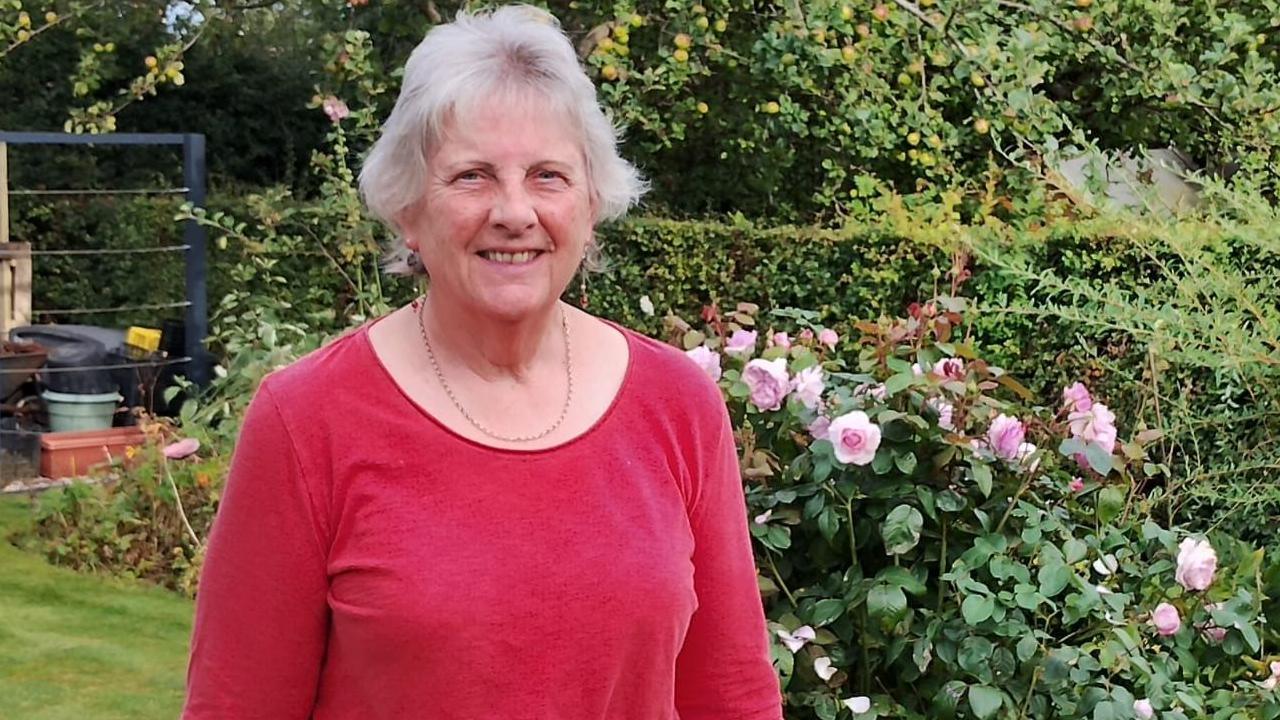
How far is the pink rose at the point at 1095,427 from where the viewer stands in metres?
2.79

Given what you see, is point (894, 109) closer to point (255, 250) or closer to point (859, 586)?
point (255, 250)

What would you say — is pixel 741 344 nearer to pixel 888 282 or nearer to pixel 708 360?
pixel 708 360

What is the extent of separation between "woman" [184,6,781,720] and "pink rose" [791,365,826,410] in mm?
1246

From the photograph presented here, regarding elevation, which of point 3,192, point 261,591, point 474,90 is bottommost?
point 3,192

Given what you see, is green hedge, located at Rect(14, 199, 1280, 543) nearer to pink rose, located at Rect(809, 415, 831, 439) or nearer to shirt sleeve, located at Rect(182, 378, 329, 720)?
pink rose, located at Rect(809, 415, 831, 439)

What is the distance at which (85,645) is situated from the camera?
15.8 feet

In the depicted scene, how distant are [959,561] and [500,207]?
4.93ft

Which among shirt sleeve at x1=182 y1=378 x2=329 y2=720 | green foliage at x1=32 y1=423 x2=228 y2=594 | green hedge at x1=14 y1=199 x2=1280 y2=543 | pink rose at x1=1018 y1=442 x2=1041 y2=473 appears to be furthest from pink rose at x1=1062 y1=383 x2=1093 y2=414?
green foliage at x1=32 y1=423 x2=228 y2=594

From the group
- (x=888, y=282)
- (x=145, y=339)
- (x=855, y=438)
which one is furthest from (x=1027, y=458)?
(x=145, y=339)

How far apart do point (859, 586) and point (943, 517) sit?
220 millimetres

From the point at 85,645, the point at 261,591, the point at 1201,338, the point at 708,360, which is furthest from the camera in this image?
the point at 85,645

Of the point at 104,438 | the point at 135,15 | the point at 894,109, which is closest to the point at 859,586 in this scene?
the point at 894,109

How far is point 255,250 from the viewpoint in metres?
6.64

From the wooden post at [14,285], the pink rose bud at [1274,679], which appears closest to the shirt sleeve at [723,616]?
the pink rose bud at [1274,679]
